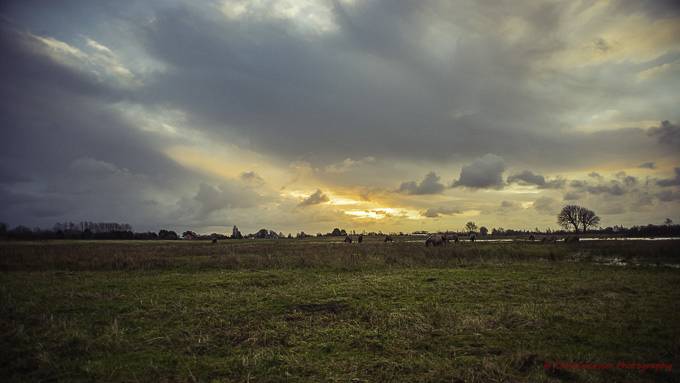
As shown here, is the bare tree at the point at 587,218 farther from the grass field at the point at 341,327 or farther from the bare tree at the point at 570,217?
the grass field at the point at 341,327

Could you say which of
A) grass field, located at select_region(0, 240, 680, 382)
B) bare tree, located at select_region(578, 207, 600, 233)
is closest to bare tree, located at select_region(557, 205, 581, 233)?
bare tree, located at select_region(578, 207, 600, 233)

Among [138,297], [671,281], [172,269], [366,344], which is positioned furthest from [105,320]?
[671,281]

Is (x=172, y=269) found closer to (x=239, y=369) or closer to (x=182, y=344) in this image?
(x=182, y=344)

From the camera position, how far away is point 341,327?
1071 cm

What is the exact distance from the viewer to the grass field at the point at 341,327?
302 inches

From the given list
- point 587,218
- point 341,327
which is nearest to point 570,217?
point 587,218

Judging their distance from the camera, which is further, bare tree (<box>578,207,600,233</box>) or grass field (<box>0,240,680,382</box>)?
bare tree (<box>578,207,600,233</box>)

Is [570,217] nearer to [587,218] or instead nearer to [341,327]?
[587,218]

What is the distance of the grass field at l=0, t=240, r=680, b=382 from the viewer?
767 cm

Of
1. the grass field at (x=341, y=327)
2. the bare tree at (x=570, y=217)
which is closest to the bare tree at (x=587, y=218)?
the bare tree at (x=570, y=217)

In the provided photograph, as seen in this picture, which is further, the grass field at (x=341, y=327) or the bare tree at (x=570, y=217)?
the bare tree at (x=570, y=217)

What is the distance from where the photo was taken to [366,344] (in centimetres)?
921

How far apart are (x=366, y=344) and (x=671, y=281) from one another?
1917 cm

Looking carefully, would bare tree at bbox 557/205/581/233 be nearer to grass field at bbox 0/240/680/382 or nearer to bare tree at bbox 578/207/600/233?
bare tree at bbox 578/207/600/233
